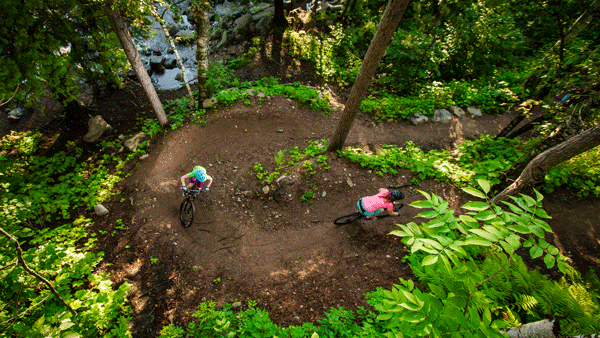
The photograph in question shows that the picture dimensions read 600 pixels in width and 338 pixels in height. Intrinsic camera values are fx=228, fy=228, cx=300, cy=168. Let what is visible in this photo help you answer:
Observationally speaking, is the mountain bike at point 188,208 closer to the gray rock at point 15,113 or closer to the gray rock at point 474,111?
the gray rock at point 15,113

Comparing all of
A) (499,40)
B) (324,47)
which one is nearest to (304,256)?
(324,47)

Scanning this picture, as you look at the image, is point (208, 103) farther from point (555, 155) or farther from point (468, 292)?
point (555, 155)

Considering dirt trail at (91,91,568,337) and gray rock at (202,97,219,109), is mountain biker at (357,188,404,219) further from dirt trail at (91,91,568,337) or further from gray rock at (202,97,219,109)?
gray rock at (202,97,219,109)

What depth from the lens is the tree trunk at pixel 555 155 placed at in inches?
212

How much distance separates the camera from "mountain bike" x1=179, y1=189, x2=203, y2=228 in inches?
291

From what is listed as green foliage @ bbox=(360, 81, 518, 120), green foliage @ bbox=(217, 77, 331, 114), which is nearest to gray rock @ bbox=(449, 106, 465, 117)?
green foliage @ bbox=(360, 81, 518, 120)

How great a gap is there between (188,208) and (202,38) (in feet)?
23.2

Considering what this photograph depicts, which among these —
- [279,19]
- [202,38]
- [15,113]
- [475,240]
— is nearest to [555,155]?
[475,240]

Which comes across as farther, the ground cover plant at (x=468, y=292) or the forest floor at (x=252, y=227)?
the forest floor at (x=252, y=227)

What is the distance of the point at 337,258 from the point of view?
22.1ft

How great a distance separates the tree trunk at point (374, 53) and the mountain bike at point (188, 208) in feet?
18.0

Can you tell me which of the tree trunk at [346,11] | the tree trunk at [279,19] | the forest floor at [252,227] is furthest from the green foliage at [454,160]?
the tree trunk at [346,11]

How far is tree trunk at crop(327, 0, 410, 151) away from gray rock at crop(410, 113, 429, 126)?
5.71 meters

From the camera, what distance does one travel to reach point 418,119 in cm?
1217
